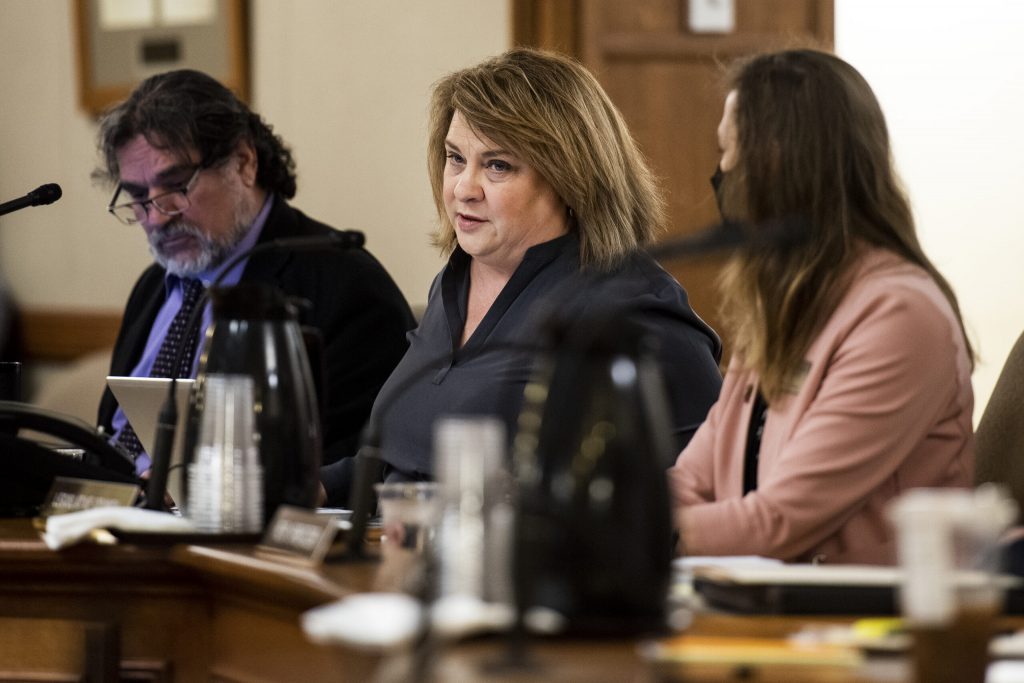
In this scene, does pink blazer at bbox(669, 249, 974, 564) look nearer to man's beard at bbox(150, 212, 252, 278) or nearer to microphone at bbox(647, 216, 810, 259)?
microphone at bbox(647, 216, 810, 259)

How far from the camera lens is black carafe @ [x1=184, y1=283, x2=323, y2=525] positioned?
189 cm

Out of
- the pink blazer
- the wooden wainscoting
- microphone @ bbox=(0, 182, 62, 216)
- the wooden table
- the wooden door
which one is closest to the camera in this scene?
the wooden table

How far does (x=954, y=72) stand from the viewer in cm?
561

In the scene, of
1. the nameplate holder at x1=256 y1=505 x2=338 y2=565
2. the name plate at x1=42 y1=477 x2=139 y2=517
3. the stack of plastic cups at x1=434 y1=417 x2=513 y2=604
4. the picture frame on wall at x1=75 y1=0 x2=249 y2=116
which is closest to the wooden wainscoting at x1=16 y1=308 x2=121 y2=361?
the picture frame on wall at x1=75 y1=0 x2=249 y2=116

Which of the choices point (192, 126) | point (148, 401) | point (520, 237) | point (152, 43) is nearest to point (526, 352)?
point (520, 237)

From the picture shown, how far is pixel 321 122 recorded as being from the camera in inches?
162

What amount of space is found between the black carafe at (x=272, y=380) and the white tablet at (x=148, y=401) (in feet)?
0.82

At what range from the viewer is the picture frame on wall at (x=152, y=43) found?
4246 mm

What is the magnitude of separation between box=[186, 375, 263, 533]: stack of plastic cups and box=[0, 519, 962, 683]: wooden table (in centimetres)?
7

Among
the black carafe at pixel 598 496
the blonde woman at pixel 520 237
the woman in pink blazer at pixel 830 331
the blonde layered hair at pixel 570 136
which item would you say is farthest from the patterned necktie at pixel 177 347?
the black carafe at pixel 598 496

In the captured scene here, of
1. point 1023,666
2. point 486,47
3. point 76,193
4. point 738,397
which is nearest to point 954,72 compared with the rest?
point 486,47

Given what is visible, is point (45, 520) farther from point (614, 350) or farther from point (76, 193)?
point (76, 193)

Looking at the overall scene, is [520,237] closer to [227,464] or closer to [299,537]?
[227,464]

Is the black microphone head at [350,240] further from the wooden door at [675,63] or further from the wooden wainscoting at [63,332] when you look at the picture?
the wooden wainscoting at [63,332]
